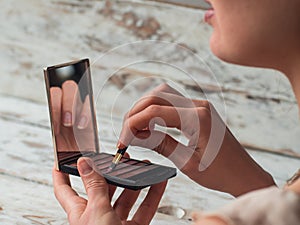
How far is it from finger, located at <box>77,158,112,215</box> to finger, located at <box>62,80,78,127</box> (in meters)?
0.10

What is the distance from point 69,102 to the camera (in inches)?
38.7

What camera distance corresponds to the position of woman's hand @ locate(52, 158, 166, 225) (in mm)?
788

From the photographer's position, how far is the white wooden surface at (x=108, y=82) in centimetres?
124

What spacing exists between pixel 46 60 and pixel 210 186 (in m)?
0.91

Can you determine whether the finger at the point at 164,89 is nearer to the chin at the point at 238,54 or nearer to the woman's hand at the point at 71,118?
the woman's hand at the point at 71,118

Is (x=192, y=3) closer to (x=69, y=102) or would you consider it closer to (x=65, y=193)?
(x=69, y=102)

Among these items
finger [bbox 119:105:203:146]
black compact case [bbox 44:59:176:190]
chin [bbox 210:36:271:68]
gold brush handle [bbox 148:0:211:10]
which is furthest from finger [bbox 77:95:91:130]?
gold brush handle [bbox 148:0:211:10]

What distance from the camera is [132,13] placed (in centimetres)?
171

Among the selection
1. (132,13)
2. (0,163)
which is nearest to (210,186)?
(0,163)

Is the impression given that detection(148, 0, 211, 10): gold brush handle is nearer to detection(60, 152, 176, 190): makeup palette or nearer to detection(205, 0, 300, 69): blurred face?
detection(60, 152, 176, 190): makeup palette

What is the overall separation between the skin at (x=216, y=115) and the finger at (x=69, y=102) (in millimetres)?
82

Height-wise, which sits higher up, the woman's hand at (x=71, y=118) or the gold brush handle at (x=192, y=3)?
the woman's hand at (x=71, y=118)

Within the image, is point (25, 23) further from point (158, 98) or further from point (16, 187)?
point (158, 98)

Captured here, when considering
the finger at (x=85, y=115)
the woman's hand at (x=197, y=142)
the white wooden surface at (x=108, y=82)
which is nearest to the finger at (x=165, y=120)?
the woman's hand at (x=197, y=142)
